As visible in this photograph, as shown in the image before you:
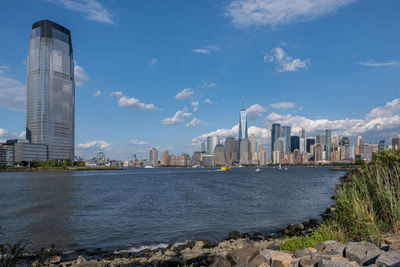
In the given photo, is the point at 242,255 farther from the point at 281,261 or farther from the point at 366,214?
the point at 366,214

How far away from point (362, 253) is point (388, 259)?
1.21 meters

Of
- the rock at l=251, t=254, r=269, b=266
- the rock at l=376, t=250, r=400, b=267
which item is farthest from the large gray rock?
the rock at l=251, t=254, r=269, b=266

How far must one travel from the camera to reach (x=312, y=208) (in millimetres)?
39906

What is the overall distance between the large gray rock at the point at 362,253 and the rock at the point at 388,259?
547 mm

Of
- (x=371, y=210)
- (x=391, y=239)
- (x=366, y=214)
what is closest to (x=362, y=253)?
(x=391, y=239)

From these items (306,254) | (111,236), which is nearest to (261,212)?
(111,236)

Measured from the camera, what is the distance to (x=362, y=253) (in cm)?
880

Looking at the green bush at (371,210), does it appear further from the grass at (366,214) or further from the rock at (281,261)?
the rock at (281,261)

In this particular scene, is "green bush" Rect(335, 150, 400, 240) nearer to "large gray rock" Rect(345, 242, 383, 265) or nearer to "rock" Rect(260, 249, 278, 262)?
"large gray rock" Rect(345, 242, 383, 265)

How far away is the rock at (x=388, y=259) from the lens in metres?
7.45

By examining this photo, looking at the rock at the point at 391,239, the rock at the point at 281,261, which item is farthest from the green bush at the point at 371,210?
the rock at the point at 281,261

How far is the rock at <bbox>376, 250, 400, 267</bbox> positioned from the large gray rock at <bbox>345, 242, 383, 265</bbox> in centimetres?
55

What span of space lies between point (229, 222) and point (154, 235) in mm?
8652

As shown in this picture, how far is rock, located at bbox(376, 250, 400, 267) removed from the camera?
7.45 meters
